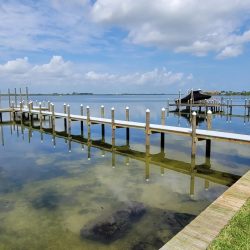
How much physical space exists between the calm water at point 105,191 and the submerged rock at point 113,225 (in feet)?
0.08

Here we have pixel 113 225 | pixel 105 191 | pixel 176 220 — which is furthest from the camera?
pixel 105 191

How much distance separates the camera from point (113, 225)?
7.69 metres

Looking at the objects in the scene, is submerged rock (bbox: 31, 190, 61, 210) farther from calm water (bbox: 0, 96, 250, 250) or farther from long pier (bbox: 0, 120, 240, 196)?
long pier (bbox: 0, 120, 240, 196)

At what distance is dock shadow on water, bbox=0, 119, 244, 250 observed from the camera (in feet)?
23.5

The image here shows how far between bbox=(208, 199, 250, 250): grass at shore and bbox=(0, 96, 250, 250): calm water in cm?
204

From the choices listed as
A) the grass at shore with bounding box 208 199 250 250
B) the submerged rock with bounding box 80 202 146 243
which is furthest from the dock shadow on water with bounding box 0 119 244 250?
the grass at shore with bounding box 208 199 250 250

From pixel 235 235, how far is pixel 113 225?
358 centimetres

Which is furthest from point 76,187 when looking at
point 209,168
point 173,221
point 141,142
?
point 141,142

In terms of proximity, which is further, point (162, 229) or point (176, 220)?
point (176, 220)

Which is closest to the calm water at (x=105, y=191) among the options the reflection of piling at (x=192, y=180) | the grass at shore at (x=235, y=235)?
the reflection of piling at (x=192, y=180)

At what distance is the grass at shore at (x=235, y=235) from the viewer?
4.79 metres

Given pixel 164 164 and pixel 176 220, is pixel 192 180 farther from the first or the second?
pixel 176 220

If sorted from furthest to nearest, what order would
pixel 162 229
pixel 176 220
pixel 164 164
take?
pixel 164 164 → pixel 176 220 → pixel 162 229

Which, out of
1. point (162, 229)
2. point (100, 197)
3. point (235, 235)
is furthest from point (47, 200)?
point (235, 235)
